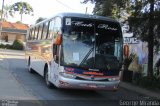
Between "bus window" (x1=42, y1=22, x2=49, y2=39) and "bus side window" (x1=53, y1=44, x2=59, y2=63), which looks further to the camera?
"bus window" (x1=42, y1=22, x2=49, y2=39)

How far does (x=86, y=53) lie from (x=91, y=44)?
1.33 feet

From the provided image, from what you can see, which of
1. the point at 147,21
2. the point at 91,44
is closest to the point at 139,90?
the point at 147,21

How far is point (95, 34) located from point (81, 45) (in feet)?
2.31

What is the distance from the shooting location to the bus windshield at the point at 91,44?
1391cm

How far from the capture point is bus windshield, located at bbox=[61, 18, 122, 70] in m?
13.9

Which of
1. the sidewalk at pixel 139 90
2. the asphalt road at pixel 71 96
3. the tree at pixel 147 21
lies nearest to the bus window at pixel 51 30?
the asphalt road at pixel 71 96

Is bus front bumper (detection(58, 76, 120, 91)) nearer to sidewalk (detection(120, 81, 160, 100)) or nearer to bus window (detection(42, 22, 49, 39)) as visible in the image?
sidewalk (detection(120, 81, 160, 100))

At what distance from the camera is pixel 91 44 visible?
46.3 ft

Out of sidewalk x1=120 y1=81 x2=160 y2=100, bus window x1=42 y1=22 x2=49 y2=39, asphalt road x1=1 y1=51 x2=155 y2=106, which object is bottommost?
sidewalk x1=120 y1=81 x2=160 y2=100

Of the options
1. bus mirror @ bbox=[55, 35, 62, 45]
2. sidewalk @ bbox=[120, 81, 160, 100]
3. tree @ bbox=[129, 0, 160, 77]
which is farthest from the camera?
tree @ bbox=[129, 0, 160, 77]

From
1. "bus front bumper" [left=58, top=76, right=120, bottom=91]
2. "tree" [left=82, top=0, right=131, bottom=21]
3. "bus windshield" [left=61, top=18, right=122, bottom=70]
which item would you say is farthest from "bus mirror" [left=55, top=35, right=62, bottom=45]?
"tree" [left=82, top=0, right=131, bottom=21]

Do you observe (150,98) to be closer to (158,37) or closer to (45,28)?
(158,37)

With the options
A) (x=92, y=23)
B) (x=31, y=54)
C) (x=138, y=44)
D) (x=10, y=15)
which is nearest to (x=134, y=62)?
(x=138, y=44)

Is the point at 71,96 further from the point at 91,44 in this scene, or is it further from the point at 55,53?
the point at 91,44
